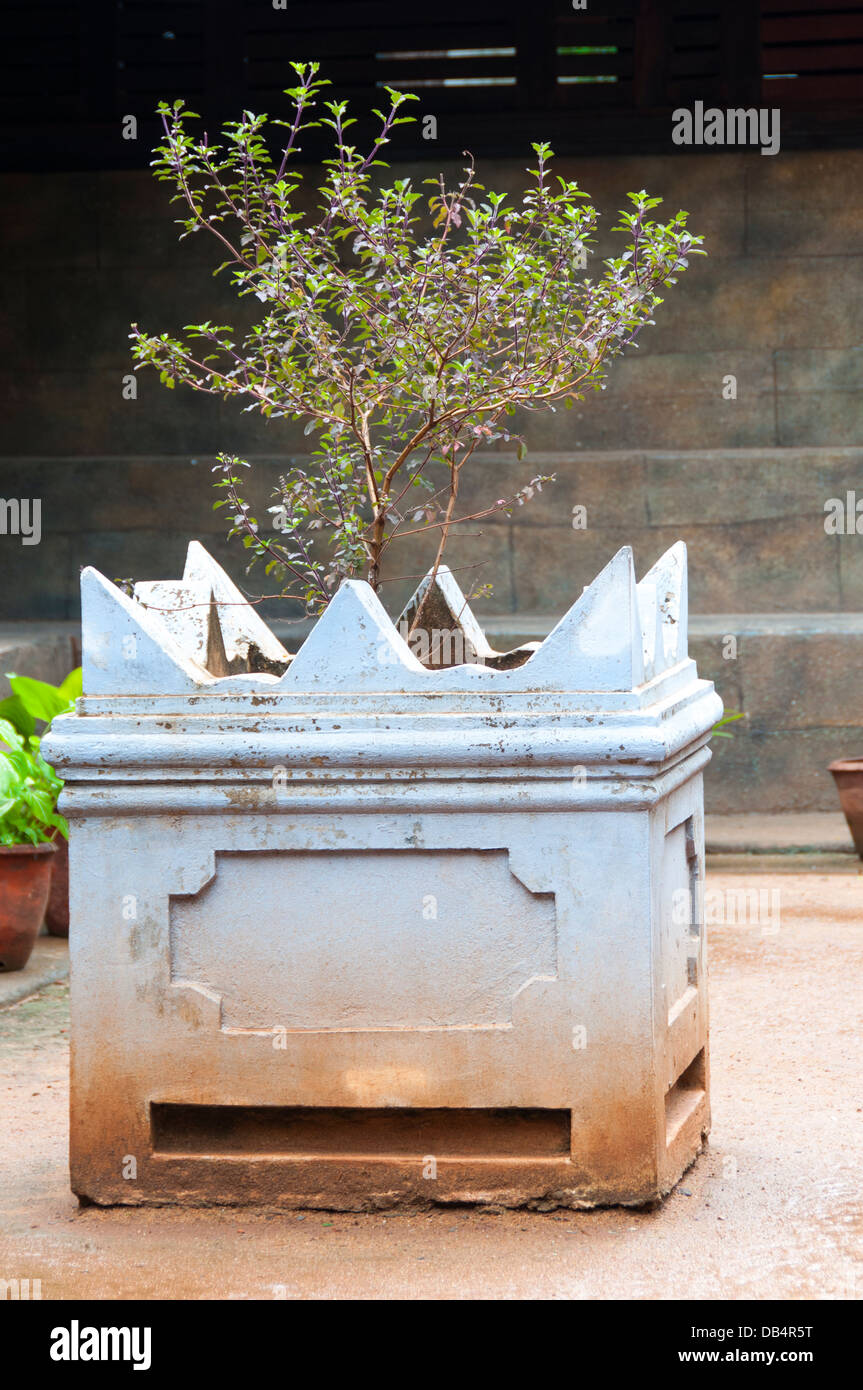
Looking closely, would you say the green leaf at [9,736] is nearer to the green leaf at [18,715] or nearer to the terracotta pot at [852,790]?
the green leaf at [18,715]

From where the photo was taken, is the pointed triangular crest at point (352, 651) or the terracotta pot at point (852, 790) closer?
the pointed triangular crest at point (352, 651)

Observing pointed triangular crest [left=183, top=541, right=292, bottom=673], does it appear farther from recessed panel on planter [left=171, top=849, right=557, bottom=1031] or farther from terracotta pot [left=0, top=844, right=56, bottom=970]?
terracotta pot [left=0, top=844, right=56, bottom=970]

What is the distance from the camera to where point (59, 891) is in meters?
6.04

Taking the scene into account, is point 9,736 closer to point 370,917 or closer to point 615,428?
point 370,917

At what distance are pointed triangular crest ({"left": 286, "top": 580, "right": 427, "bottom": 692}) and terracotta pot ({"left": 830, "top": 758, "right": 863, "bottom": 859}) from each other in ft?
15.1

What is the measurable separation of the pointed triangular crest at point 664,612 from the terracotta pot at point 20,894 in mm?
2707

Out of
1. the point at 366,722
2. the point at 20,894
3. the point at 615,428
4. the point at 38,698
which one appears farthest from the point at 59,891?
the point at 615,428

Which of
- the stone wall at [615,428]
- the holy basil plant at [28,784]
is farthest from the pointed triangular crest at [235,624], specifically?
the stone wall at [615,428]

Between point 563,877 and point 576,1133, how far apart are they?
0.47 metres

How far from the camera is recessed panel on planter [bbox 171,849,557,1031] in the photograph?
306 cm

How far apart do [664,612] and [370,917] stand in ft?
2.92

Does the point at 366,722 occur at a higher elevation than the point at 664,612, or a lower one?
lower

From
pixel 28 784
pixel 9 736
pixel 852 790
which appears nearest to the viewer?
pixel 28 784

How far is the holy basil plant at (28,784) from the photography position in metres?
5.55
